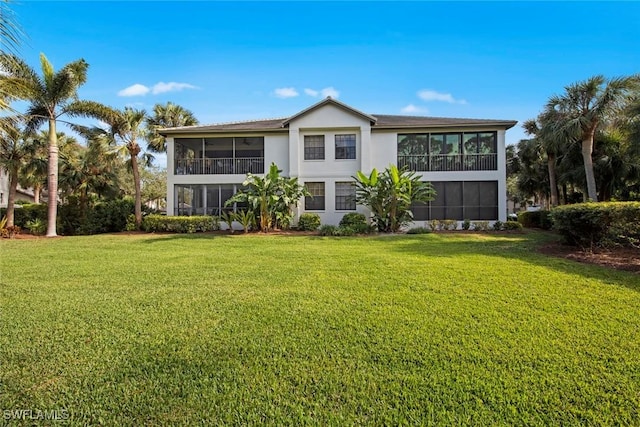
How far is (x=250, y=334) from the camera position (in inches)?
152

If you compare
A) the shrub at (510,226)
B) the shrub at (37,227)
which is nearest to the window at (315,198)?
the shrub at (510,226)

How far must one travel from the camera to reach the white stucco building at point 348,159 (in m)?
17.9

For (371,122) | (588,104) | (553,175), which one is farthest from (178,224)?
(553,175)

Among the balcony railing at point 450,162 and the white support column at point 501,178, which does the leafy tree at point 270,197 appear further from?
the white support column at point 501,178

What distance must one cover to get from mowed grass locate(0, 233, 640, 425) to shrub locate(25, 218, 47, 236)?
1349 centimetres

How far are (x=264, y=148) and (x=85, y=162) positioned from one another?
1029cm

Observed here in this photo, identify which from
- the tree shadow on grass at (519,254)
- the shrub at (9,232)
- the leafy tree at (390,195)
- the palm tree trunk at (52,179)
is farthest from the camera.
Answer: the palm tree trunk at (52,179)

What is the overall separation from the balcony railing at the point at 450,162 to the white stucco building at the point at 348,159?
5cm

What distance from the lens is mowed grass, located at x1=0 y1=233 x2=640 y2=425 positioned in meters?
2.63

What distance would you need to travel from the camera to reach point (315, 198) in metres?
18.5

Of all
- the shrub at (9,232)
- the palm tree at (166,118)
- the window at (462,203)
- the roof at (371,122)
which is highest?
the palm tree at (166,118)

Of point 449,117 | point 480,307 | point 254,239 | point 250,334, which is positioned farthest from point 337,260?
point 449,117

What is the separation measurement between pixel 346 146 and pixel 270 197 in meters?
5.99

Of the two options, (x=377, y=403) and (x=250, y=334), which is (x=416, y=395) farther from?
(x=250, y=334)
